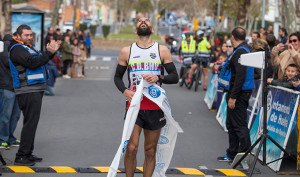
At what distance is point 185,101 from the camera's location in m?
16.5

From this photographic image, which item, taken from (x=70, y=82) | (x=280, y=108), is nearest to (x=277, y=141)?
(x=280, y=108)

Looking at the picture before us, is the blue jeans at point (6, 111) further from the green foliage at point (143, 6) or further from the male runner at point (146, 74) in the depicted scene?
the green foliage at point (143, 6)

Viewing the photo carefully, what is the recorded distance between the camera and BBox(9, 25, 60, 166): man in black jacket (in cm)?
820

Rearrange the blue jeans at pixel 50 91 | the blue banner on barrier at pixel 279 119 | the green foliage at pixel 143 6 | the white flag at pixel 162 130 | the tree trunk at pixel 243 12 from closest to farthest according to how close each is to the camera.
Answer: the white flag at pixel 162 130, the blue banner on barrier at pixel 279 119, the blue jeans at pixel 50 91, the tree trunk at pixel 243 12, the green foliage at pixel 143 6

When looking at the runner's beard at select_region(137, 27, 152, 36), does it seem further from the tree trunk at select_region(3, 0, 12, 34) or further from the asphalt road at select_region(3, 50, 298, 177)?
the tree trunk at select_region(3, 0, 12, 34)

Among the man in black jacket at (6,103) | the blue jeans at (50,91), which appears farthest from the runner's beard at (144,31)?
the blue jeans at (50,91)

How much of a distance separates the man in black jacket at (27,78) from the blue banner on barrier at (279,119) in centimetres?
331

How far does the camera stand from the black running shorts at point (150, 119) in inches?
261

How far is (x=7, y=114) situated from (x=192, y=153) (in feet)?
9.77

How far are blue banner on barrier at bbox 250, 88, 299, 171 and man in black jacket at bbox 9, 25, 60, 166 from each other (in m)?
3.31

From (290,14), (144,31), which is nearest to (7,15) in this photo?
(290,14)

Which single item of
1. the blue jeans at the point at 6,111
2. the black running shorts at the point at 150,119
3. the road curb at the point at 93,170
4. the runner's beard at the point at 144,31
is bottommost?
the road curb at the point at 93,170

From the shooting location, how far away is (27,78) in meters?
8.26

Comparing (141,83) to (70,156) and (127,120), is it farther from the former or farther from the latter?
(70,156)
